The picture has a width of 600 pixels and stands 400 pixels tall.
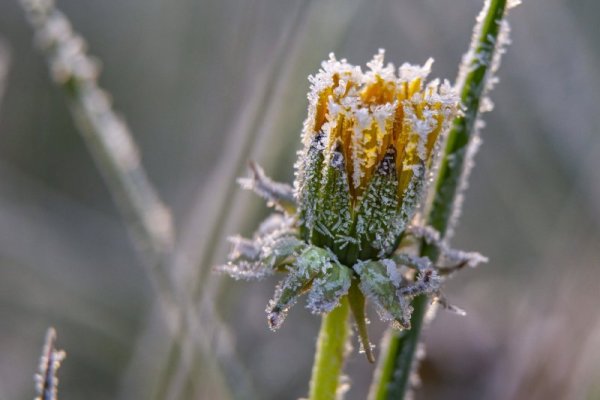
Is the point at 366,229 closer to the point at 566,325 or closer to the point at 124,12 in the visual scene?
the point at 566,325

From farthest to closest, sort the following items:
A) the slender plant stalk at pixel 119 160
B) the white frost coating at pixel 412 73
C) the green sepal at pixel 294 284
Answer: the slender plant stalk at pixel 119 160 < the white frost coating at pixel 412 73 < the green sepal at pixel 294 284

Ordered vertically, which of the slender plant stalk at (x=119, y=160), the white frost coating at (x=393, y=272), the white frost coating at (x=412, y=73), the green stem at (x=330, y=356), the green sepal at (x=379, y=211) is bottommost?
the green stem at (x=330, y=356)

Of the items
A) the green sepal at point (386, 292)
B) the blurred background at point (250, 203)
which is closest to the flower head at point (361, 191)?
the green sepal at point (386, 292)

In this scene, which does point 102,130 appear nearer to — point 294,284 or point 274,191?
point 274,191

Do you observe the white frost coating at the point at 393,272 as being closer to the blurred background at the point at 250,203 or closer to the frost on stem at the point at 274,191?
the frost on stem at the point at 274,191

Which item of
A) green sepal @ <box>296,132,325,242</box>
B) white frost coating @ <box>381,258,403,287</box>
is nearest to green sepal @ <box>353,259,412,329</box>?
white frost coating @ <box>381,258,403,287</box>

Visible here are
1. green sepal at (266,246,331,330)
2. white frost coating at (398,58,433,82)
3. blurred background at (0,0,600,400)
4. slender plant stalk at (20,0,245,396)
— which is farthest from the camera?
blurred background at (0,0,600,400)

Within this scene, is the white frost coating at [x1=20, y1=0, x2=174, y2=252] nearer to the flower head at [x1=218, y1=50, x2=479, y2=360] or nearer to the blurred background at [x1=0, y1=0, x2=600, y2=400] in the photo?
the blurred background at [x1=0, y1=0, x2=600, y2=400]
